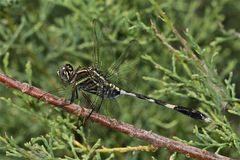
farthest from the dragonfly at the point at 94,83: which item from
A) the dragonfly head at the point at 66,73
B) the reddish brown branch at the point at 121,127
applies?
the reddish brown branch at the point at 121,127

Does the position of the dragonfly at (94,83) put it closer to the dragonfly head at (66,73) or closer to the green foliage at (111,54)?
the dragonfly head at (66,73)

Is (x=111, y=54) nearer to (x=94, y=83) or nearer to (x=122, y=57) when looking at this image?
(x=122, y=57)

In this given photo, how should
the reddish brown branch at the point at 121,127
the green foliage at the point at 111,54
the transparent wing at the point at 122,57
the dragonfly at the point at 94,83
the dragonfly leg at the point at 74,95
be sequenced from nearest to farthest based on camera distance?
the reddish brown branch at the point at 121,127
the dragonfly leg at the point at 74,95
the dragonfly at the point at 94,83
the transparent wing at the point at 122,57
the green foliage at the point at 111,54

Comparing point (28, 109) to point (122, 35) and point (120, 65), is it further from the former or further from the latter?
point (122, 35)

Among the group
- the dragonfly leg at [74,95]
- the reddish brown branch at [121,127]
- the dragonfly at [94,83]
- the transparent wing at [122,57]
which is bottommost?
the reddish brown branch at [121,127]

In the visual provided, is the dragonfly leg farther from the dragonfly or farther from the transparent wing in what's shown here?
the transparent wing

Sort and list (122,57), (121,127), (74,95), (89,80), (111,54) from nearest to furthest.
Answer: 1. (121,127)
2. (74,95)
3. (89,80)
4. (122,57)
5. (111,54)

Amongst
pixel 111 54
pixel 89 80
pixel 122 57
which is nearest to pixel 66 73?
pixel 89 80

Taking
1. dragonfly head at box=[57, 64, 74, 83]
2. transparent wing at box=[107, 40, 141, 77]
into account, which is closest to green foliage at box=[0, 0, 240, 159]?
transparent wing at box=[107, 40, 141, 77]
